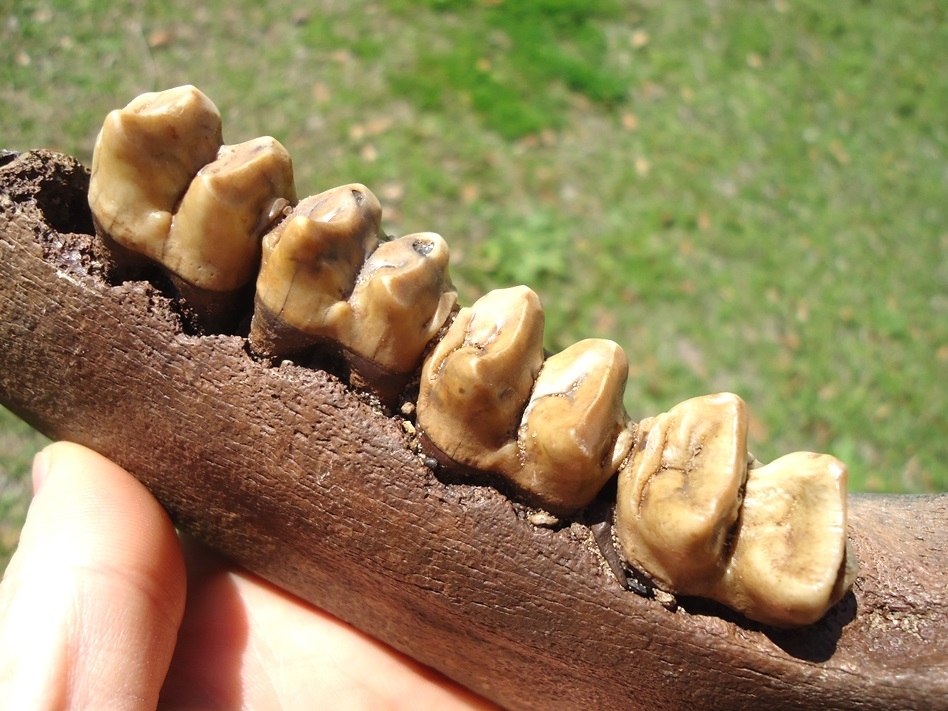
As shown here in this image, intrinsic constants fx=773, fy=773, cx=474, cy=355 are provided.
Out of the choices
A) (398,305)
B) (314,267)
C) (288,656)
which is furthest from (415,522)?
(288,656)

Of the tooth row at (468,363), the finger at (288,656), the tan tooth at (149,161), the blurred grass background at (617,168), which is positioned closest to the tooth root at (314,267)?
the tooth row at (468,363)

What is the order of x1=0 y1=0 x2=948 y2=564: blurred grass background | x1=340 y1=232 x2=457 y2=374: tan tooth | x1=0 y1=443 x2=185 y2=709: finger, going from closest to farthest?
1. x1=340 y1=232 x2=457 y2=374: tan tooth
2. x1=0 y1=443 x2=185 y2=709: finger
3. x1=0 y1=0 x2=948 y2=564: blurred grass background

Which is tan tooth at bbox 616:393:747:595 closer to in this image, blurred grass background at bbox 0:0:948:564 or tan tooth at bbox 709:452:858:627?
tan tooth at bbox 709:452:858:627

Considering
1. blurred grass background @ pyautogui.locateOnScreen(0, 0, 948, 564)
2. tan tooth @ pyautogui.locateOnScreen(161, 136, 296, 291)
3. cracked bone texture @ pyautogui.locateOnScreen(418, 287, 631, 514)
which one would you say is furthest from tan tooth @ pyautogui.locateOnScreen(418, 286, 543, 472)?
blurred grass background @ pyautogui.locateOnScreen(0, 0, 948, 564)

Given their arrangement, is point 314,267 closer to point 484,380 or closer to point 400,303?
point 400,303

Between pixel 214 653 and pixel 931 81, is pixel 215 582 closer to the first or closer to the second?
pixel 214 653

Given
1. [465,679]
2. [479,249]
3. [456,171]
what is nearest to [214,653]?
[465,679]
